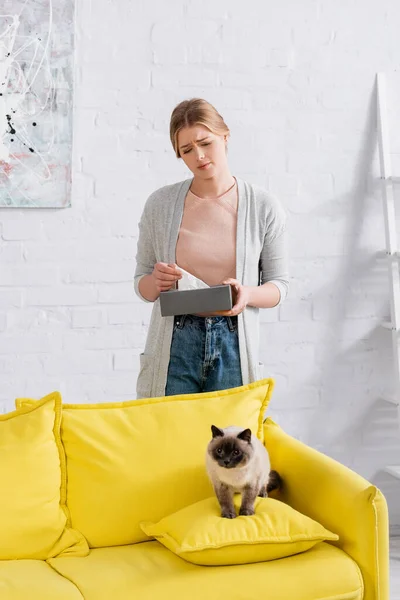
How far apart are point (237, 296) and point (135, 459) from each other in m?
0.53

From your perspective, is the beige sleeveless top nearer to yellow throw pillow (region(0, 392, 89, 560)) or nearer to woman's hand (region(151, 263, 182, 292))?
woman's hand (region(151, 263, 182, 292))

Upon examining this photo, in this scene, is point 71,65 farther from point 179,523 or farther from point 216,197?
point 179,523

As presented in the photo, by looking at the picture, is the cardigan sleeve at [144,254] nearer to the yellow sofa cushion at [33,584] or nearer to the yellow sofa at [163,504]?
the yellow sofa at [163,504]

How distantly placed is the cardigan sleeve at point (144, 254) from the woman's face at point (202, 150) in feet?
0.79

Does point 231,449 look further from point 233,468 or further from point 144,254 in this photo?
point 144,254

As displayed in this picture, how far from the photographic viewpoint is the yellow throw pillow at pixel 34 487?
6.56 feet

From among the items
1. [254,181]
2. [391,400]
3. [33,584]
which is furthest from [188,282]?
[391,400]

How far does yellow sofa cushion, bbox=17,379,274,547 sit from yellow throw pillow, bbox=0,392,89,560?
0.14 ft

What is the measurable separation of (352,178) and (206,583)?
2.05m

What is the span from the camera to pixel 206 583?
1.82 metres

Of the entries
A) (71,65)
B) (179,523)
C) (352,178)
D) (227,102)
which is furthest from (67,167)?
(179,523)

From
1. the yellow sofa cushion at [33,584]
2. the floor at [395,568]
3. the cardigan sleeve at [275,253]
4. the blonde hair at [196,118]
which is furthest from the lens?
the floor at [395,568]

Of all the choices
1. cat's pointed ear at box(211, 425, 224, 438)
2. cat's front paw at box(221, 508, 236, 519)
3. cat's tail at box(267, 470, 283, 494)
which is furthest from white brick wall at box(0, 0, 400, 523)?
cat's front paw at box(221, 508, 236, 519)

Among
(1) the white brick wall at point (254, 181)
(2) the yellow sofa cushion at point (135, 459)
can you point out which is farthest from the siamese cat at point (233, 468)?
(1) the white brick wall at point (254, 181)
